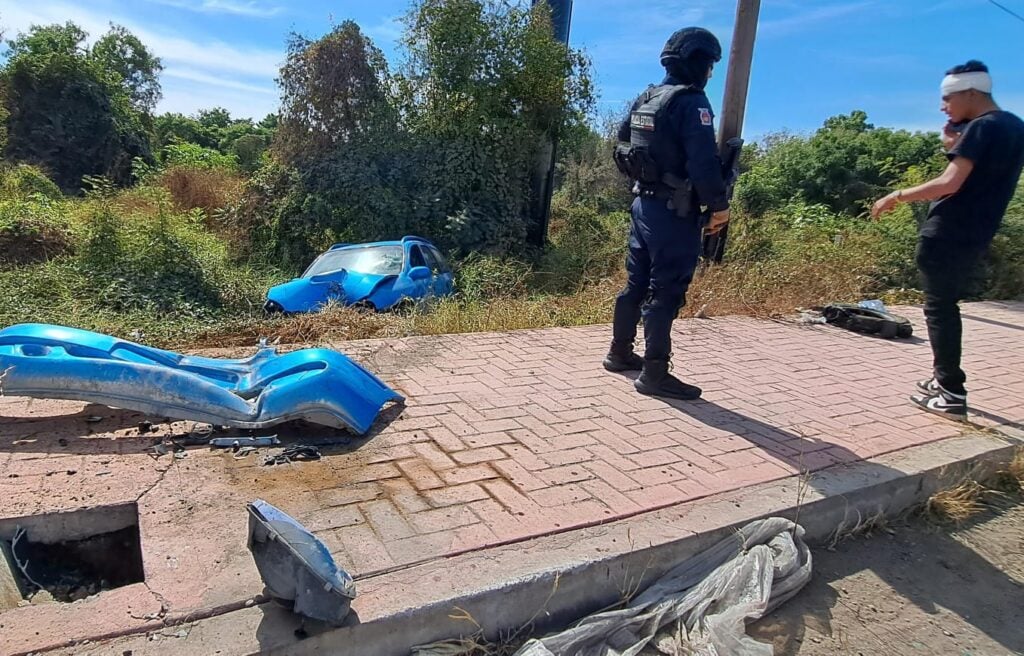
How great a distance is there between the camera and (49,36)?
2517 centimetres

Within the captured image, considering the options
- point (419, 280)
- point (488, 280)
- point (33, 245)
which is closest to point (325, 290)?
point (419, 280)

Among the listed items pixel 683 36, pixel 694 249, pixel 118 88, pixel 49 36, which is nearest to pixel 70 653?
pixel 694 249

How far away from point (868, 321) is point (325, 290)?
5942mm

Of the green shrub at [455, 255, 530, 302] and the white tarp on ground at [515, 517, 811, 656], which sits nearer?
the white tarp on ground at [515, 517, 811, 656]

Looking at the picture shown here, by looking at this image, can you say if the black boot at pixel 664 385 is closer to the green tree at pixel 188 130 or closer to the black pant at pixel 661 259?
the black pant at pixel 661 259

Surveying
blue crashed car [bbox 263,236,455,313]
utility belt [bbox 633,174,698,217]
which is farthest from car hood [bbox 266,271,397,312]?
utility belt [bbox 633,174,698,217]

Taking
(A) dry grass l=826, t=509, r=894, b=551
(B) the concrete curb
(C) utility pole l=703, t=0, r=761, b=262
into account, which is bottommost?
(A) dry grass l=826, t=509, r=894, b=551

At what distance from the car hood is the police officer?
4.19 m

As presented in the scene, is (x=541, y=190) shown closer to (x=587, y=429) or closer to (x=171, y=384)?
(x=587, y=429)

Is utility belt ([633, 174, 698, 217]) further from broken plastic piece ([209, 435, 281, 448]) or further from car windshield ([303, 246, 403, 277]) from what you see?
car windshield ([303, 246, 403, 277])

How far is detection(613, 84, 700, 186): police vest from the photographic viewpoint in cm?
358

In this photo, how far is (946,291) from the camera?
12.7 feet

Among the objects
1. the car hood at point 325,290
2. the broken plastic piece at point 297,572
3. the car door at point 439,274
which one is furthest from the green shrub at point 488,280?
the broken plastic piece at point 297,572

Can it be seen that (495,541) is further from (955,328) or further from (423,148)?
(423,148)
